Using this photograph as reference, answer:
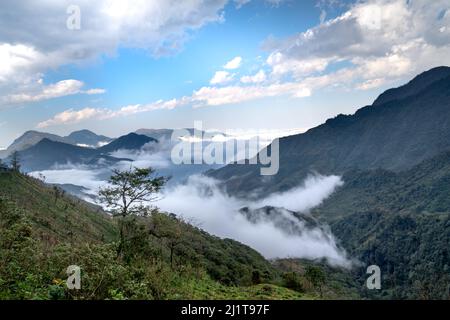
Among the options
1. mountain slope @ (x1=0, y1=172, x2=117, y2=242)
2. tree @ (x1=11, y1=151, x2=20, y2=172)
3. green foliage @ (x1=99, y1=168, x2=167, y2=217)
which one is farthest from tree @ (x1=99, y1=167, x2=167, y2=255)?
tree @ (x1=11, y1=151, x2=20, y2=172)

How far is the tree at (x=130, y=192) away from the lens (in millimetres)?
39219

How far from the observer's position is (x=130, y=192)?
39.7 m

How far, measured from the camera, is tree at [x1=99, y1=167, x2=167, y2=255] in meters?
39.2

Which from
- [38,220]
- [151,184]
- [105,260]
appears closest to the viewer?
[105,260]

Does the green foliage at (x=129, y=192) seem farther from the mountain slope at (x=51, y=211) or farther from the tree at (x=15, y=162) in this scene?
the tree at (x=15, y=162)

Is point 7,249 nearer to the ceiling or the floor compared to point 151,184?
nearer to the floor

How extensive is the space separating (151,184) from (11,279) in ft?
68.3

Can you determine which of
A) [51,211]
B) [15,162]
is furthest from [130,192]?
[15,162]

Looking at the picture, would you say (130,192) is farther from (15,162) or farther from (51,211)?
(15,162)

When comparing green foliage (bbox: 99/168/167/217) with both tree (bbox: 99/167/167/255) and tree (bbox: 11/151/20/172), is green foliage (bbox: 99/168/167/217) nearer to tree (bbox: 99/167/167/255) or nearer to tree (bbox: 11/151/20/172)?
tree (bbox: 99/167/167/255)

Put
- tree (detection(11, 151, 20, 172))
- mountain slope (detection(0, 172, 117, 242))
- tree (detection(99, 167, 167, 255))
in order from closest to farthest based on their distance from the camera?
tree (detection(99, 167, 167, 255)), mountain slope (detection(0, 172, 117, 242)), tree (detection(11, 151, 20, 172))
